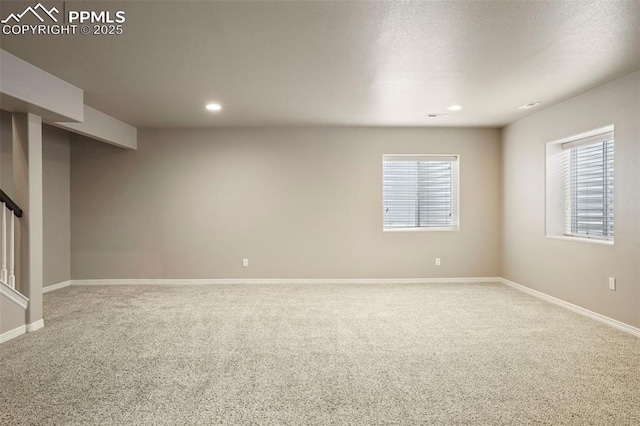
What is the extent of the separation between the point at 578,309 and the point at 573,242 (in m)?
0.76

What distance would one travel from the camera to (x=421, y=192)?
620 cm

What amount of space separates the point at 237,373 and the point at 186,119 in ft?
12.7

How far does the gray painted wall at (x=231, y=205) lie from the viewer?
5988mm

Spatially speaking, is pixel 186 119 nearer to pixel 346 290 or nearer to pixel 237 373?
pixel 346 290

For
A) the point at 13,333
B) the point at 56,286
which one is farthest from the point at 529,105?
the point at 56,286

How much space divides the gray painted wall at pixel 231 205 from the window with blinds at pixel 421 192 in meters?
0.32

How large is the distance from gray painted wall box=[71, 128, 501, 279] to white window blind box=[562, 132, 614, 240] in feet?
8.29

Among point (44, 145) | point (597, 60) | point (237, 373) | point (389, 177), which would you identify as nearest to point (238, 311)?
point (237, 373)

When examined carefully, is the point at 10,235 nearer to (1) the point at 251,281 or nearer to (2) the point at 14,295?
(2) the point at 14,295

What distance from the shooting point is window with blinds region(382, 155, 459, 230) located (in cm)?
615

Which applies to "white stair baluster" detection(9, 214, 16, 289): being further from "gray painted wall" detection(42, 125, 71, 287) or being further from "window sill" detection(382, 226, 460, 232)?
"window sill" detection(382, 226, 460, 232)

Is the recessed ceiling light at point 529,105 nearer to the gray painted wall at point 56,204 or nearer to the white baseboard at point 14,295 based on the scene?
the white baseboard at point 14,295

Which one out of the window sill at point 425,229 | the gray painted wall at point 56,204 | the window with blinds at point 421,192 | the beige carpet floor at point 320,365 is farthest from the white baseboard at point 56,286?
the window with blinds at point 421,192

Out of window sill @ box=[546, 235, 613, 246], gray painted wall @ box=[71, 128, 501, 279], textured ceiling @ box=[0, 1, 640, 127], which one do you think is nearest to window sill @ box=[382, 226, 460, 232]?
gray painted wall @ box=[71, 128, 501, 279]
